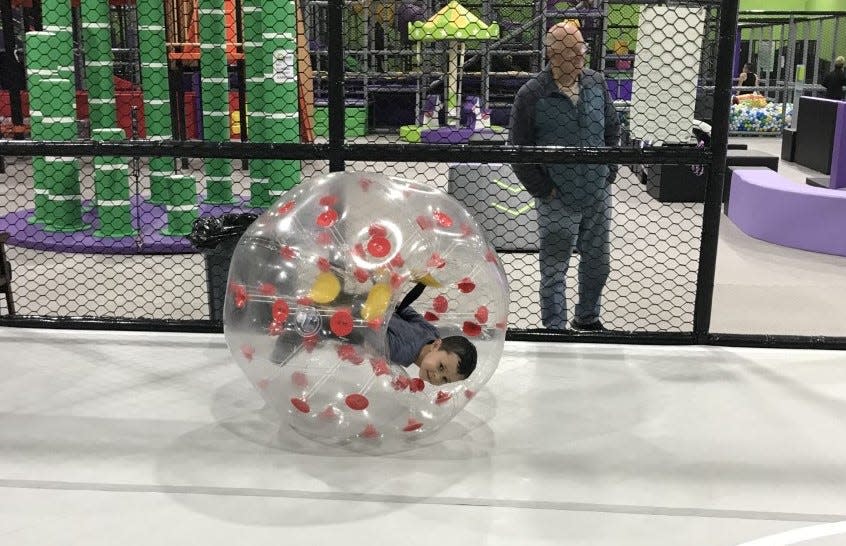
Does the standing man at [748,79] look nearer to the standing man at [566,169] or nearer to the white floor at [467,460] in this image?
the standing man at [566,169]

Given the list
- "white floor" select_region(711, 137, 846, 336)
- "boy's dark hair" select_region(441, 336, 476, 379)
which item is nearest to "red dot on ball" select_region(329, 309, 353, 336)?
"boy's dark hair" select_region(441, 336, 476, 379)

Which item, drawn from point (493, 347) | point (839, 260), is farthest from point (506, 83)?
point (493, 347)

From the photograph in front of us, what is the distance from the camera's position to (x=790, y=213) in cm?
504

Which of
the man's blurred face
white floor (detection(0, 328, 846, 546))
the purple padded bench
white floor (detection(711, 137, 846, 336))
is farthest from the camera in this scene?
the purple padded bench

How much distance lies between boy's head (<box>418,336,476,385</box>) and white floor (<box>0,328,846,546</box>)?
209 mm

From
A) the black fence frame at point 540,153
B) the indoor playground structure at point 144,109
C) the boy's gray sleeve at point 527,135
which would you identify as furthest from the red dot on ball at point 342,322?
the indoor playground structure at point 144,109

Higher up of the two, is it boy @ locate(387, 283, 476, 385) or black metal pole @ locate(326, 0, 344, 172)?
black metal pole @ locate(326, 0, 344, 172)

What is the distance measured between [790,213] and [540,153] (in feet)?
9.99

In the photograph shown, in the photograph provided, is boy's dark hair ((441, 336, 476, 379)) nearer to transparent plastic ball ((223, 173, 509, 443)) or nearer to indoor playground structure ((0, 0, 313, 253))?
transparent plastic ball ((223, 173, 509, 443))

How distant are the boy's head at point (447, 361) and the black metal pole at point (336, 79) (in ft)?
3.03

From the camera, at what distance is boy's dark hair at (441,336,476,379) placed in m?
1.98

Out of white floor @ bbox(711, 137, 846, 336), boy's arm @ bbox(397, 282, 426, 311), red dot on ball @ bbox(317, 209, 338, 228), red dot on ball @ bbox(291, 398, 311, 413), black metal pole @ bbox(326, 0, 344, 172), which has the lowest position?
white floor @ bbox(711, 137, 846, 336)

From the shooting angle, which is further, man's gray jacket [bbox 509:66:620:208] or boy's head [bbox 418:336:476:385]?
man's gray jacket [bbox 509:66:620:208]

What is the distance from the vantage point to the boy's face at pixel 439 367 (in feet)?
6.42
